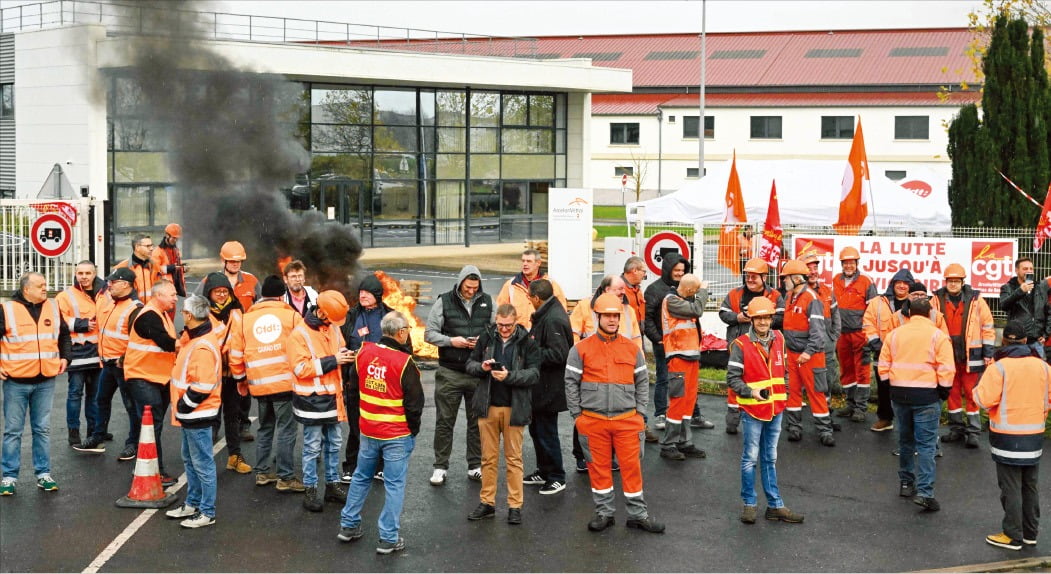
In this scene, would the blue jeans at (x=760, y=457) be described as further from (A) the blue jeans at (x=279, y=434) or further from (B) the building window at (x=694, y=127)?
(B) the building window at (x=694, y=127)

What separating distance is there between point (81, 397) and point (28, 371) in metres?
1.53

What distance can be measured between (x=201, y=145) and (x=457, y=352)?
1407 centimetres

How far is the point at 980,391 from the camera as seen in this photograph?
8.20 metres

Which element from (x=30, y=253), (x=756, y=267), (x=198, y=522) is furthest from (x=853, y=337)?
(x=30, y=253)

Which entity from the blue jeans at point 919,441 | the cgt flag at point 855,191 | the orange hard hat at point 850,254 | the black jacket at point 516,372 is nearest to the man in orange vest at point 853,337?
the orange hard hat at point 850,254

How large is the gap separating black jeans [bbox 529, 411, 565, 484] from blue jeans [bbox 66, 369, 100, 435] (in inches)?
172

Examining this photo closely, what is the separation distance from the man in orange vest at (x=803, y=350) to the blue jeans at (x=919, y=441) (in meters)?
1.77

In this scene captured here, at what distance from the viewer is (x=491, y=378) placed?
8.65 meters

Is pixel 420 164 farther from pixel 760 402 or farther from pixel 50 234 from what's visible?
pixel 760 402

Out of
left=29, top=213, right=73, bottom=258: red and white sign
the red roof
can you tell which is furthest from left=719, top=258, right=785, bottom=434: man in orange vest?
the red roof

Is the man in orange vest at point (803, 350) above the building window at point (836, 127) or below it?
below

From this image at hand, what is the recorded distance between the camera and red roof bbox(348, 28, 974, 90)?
5759 cm

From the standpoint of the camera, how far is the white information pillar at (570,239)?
2209cm

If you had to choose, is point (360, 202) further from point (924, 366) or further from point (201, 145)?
point (924, 366)
